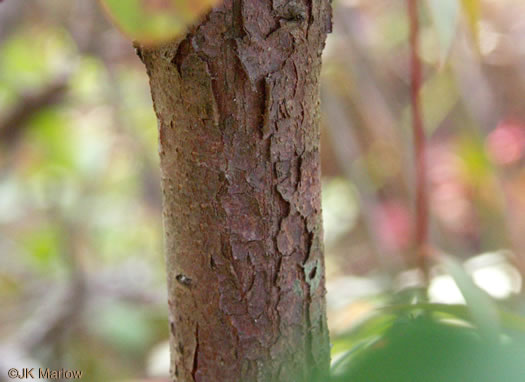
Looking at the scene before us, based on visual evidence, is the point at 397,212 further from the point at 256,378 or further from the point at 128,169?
the point at 256,378

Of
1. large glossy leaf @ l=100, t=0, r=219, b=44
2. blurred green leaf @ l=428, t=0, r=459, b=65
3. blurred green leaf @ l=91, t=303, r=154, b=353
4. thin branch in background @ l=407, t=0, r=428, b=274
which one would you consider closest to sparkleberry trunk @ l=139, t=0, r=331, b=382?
large glossy leaf @ l=100, t=0, r=219, b=44

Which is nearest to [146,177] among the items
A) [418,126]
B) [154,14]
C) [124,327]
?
[124,327]

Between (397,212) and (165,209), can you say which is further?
(397,212)

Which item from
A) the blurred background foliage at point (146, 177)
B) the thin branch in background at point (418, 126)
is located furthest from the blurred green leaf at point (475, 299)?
the thin branch in background at point (418, 126)

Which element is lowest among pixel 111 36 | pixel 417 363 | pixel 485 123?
pixel 417 363

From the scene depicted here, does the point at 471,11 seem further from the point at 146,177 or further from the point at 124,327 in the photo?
the point at 146,177

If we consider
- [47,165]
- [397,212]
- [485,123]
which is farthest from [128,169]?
[485,123]
